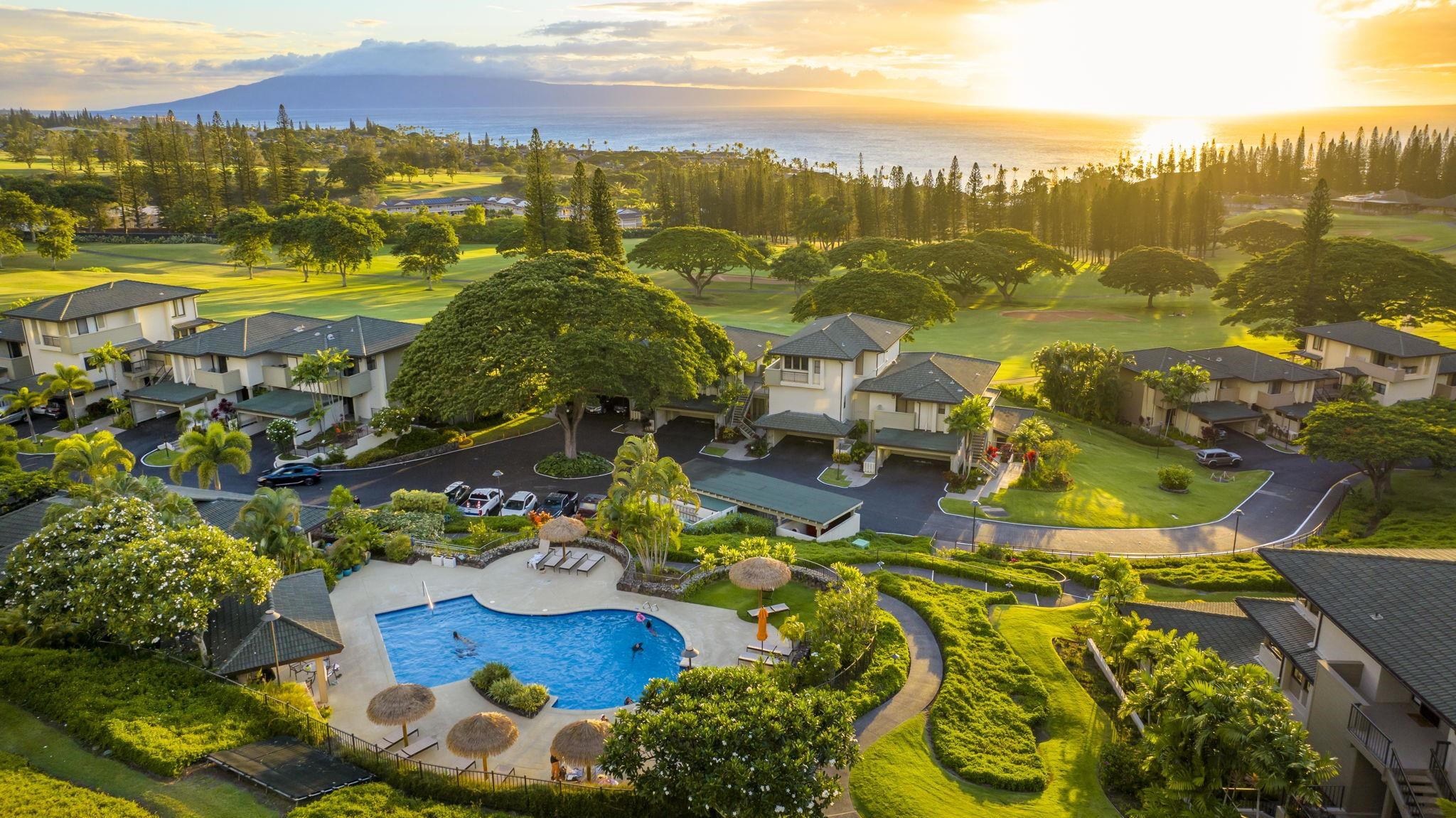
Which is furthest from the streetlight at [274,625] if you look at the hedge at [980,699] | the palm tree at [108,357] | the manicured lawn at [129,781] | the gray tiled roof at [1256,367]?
the gray tiled roof at [1256,367]

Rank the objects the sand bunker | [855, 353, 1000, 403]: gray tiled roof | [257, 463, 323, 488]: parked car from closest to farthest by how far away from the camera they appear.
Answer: [257, 463, 323, 488]: parked car → [855, 353, 1000, 403]: gray tiled roof → the sand bunker

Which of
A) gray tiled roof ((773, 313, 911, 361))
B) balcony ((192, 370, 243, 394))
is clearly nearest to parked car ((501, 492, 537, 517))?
gray tiled roof ((773, 313, 911, 361))

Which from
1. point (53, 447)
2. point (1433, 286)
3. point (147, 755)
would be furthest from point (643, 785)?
point (1433, 286)

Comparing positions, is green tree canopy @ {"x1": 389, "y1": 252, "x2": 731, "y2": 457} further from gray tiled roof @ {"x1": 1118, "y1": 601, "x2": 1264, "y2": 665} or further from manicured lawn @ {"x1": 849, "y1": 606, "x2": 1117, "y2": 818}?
manicured lawn @ {"x1": 849, "y1": 606, "x2": 1117, "y2": 818}

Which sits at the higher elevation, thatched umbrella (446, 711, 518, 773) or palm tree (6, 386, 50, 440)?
palm tree (6, 386, 50, 440)

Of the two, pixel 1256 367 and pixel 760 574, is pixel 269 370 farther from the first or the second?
pixel 1256 367

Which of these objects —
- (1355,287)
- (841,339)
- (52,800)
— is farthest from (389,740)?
(1355,287)

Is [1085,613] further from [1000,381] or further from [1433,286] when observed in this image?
[1433,286]
